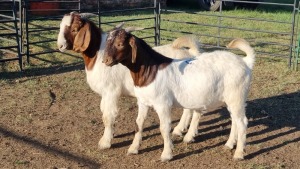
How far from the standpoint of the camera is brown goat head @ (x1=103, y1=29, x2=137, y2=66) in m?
4.88

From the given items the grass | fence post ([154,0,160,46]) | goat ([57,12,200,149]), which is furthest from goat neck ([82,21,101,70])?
fence post ([154,0,160,46])

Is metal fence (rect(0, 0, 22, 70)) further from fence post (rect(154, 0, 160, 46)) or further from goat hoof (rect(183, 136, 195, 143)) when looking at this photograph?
goat hoof (rect(183, 136, 195, 143))

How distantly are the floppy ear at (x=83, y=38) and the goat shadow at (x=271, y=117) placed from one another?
67.5 inches

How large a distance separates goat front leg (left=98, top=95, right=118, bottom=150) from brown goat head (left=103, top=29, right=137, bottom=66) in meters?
0.91

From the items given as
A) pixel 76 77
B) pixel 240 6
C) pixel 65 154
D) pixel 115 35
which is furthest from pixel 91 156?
pixel 240 6

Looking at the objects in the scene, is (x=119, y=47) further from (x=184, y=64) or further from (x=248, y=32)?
(x=248, y=32)

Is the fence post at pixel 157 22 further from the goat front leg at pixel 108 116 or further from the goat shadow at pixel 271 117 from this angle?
the goat front leg at pixel 108 116

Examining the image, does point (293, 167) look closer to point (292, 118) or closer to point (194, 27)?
point (292, 118)

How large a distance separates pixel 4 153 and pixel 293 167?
→ 11.0 feet

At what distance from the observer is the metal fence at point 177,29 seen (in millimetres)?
10086

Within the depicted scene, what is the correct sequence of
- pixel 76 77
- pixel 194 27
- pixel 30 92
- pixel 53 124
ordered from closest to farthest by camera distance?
pixel 53 124, pixel 30 92, pixel 76 77, pixel 194 27

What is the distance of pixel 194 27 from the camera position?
14375mm

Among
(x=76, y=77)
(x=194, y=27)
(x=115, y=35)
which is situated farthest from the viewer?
(x=194, y=27)

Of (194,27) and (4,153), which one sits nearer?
(4,153)
